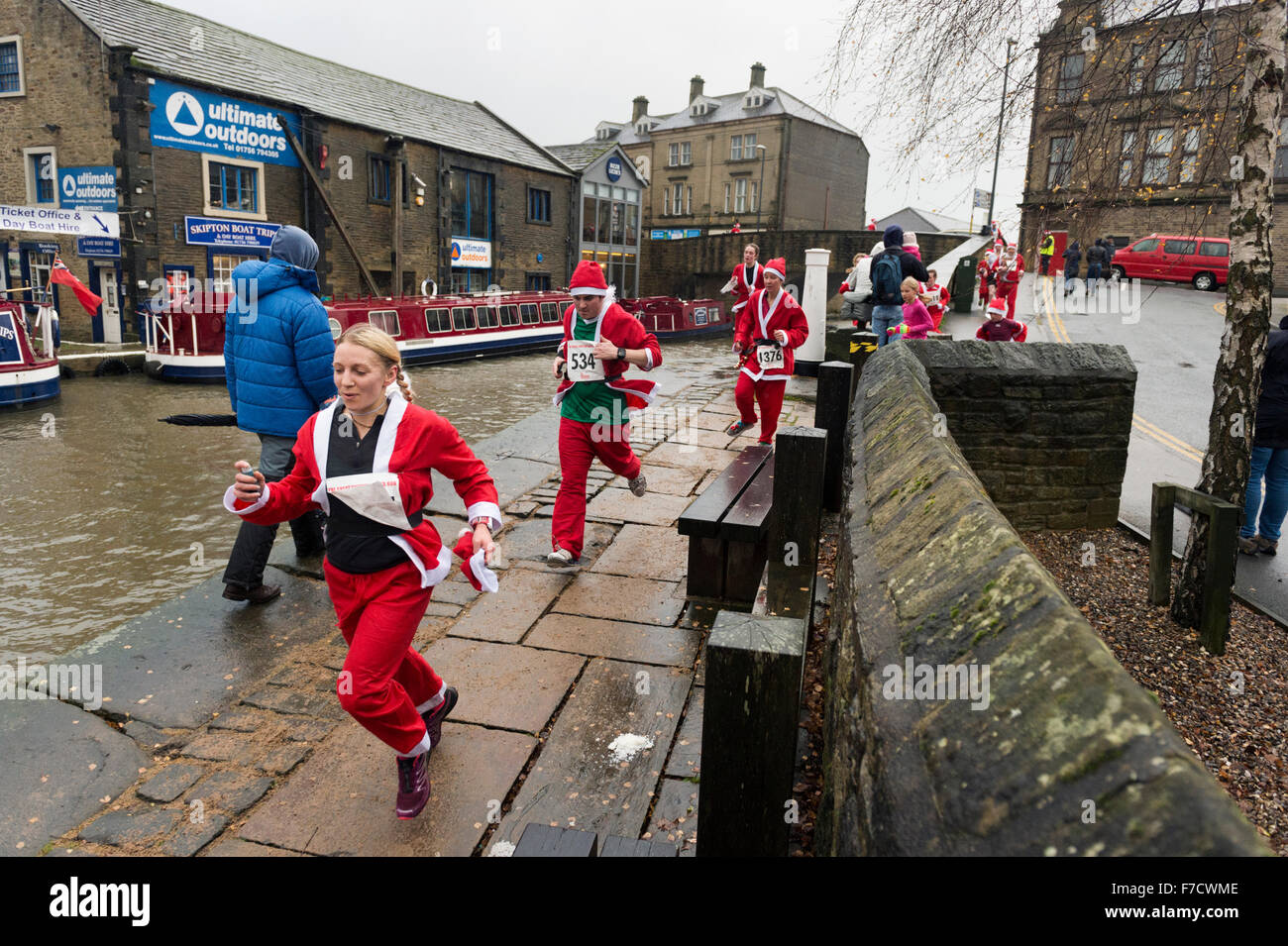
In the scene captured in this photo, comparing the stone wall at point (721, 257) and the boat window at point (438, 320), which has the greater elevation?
the stone wall at point (721, 257)

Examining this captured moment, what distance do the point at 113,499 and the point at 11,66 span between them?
23116 millimetres

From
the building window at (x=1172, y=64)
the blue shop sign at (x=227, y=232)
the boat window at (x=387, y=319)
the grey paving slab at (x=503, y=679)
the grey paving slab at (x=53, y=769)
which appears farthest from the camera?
the blue shop sign at (x=227, y=232)

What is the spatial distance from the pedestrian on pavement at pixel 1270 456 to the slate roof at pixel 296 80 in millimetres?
24493

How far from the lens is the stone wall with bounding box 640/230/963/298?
1335 inches

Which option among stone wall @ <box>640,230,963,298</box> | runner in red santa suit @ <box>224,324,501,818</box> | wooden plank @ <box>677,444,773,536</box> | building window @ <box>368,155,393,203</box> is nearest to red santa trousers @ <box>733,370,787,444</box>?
wooden plank @ <box>677,444,773,536</box>

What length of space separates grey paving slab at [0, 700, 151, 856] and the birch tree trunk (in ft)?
19.1

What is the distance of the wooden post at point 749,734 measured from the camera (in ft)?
6.18

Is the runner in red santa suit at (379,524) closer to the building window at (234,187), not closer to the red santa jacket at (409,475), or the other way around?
the red santa jacket at (409,475)

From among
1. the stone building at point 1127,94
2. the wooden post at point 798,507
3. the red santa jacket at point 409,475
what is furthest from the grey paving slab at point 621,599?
the stone building at point 1127,94

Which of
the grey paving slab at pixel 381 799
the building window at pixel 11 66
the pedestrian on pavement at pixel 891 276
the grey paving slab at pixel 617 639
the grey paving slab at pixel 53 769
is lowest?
the grey paving slab at pixel 53 769

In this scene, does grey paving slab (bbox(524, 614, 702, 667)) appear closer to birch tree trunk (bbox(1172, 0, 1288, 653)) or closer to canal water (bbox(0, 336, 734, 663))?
canal water (bbox(0, 336, 734, 663))

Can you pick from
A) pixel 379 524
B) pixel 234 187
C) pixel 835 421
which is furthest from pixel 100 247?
pixel 379 524

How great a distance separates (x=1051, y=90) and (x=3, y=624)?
315 inches
